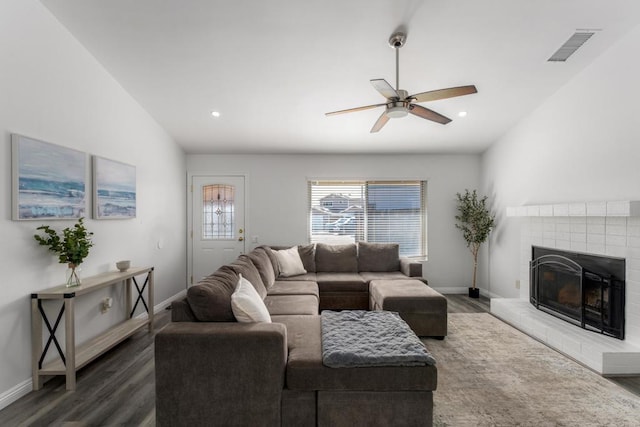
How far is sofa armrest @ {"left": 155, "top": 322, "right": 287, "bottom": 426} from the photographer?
1812 millimetres

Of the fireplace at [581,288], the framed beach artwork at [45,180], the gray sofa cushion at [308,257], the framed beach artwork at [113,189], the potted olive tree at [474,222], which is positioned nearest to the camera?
the framed beach artwork at [45,180]

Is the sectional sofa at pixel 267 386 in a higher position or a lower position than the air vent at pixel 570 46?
lower

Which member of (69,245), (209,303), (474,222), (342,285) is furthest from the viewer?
(474,222)

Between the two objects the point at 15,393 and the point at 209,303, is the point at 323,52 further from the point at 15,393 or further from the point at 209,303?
the point at 15,393

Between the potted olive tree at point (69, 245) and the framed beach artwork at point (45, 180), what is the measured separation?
16cm

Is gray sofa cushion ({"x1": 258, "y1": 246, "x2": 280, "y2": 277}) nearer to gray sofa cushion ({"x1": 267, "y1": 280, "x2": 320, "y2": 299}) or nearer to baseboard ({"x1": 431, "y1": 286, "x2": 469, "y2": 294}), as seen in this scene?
gray sofa cushion ({"x1": 267, "y1": 280, "x2": 320, "y2": 299})

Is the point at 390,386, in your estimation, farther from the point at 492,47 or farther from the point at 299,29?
the point at 492,47

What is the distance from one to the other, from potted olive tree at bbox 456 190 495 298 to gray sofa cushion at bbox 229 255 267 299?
3599mm

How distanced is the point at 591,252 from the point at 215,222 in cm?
515

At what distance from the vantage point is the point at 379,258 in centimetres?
483

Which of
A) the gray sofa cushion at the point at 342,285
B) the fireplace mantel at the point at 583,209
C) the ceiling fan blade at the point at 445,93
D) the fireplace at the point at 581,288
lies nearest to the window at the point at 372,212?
the gray sofa cushion at the point at 342,285

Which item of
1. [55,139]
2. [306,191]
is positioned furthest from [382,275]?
[55,139]

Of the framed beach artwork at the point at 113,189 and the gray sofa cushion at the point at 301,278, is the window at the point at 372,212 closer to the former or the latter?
the gray sofa cushion at the point at 301,278

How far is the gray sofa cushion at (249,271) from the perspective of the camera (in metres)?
2.85
